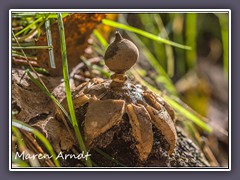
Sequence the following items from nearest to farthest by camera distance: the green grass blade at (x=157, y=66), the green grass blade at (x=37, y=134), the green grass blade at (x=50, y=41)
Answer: the green grass blade at (x=37, y=134) → the green grass blade at (x=50, y=41) → the green grass blade at (x=157, y=66)

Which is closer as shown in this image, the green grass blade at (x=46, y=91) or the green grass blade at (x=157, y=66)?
the green grass blade at (x=46, y=91)

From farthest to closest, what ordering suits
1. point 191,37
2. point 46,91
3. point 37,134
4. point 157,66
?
point 191,37
point 157,66
point 46,91
point 37,134

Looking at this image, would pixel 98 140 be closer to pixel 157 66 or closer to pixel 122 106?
pixel 122 106

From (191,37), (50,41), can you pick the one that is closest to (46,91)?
(50,41)

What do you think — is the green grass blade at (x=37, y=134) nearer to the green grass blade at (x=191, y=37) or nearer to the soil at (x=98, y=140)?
the soil at (x=98, y=140)

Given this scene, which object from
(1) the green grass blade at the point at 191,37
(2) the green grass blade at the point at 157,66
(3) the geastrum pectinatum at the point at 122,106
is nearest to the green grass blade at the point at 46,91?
(3) the geastrum pectinatum at the point at 122,106

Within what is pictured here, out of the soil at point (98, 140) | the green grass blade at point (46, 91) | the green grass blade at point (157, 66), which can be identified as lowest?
the soil at point (98, 140)

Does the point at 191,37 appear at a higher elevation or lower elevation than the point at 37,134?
higher

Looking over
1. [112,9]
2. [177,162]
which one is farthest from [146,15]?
[177,162]
